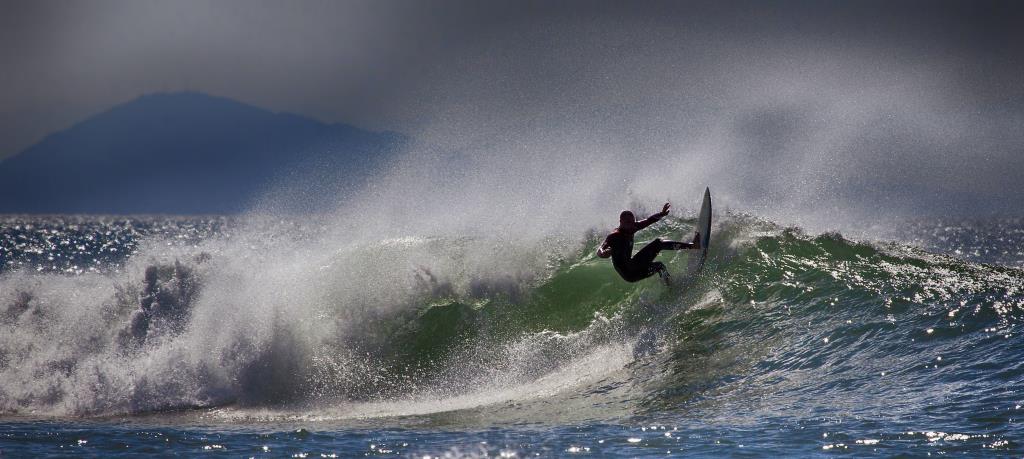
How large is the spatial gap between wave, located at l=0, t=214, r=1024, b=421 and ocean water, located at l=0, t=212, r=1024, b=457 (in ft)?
0.12

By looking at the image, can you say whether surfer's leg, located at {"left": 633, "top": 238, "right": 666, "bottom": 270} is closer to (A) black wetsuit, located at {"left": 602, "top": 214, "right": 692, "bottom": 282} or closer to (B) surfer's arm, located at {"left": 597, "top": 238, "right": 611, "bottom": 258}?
(A) black wetsuit, located at {"left": 602, "top": 214, "right": 692, "bottom": 282}

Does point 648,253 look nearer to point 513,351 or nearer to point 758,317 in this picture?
point 758,317

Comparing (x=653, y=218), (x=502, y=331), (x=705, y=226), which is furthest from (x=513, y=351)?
(x=705, y=226)

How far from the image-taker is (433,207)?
18.2m

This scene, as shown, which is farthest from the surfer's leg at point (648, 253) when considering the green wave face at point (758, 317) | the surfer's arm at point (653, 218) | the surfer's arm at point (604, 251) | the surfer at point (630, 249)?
the green wave face at point (758, 317)

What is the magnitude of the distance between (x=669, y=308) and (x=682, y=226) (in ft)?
11.7

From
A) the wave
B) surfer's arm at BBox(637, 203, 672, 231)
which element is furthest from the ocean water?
surfer's arm at BBox(637, 203, 672, 231)

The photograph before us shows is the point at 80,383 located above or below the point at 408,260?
below

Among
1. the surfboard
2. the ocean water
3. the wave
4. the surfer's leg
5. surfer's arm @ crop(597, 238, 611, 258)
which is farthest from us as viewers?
the surfboard

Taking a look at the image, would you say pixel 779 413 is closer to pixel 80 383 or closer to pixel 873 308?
pixel 873 308

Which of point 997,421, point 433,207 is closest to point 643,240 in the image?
point 433,207

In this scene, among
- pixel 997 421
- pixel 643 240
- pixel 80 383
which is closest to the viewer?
pixel 997 421

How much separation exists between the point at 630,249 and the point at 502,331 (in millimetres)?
2180

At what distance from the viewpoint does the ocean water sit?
301 inches
